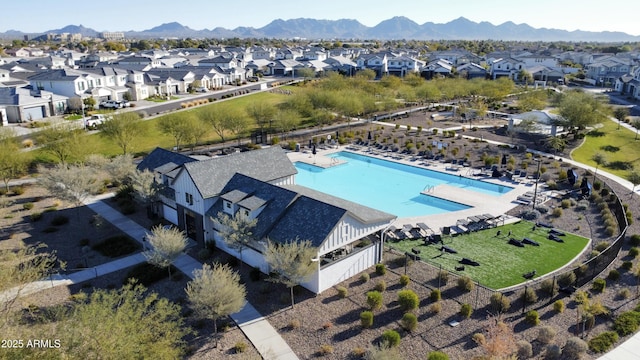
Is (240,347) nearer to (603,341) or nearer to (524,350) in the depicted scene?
(524,350)

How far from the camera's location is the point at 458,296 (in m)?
22.9

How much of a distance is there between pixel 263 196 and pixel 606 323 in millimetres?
19082

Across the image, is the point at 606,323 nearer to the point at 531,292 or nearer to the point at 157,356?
the point at 531,292

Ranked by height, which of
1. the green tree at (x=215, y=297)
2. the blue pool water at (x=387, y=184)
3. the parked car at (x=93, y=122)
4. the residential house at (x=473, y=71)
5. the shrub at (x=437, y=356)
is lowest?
the blue pool water at (x=387, y=184)

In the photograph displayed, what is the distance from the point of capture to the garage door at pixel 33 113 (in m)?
65.4

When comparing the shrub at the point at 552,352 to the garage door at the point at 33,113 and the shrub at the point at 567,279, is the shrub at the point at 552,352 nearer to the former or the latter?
the shrub at the point at 567,279

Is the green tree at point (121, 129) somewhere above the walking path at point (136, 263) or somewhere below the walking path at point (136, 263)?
above

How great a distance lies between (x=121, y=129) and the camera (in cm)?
4941

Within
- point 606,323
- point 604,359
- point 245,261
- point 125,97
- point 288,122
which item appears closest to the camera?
point 604,359

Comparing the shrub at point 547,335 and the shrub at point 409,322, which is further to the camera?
the shrub at point 409,322

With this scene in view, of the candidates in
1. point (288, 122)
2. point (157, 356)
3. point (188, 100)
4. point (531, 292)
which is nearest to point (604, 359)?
point (531, 292)

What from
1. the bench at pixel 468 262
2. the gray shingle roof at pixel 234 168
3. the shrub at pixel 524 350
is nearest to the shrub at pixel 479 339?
the shrub at pixel 524 350

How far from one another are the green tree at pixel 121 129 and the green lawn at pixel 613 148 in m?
50.4

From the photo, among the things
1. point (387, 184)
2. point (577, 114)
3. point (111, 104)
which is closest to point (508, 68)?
point (577, 114)
